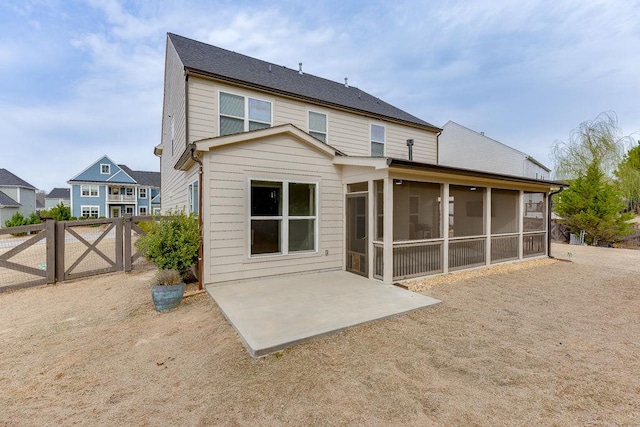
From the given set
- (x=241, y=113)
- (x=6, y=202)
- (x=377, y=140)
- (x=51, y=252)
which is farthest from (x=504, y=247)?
(x=6, y=202)

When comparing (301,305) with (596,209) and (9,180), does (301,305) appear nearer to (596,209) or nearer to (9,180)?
(596,209)

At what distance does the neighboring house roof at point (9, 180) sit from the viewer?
29.1m

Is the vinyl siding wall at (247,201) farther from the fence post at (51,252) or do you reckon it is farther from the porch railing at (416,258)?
the fence post at (51,252)

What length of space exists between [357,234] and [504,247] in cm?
508

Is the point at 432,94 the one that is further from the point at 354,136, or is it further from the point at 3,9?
the point at 3,9

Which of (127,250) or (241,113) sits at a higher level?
(241,113)

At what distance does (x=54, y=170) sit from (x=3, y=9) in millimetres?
44541

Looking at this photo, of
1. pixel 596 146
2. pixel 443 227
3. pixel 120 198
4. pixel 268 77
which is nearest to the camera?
pixel 443 227

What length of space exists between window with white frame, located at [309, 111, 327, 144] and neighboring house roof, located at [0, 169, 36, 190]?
37974 millimetres

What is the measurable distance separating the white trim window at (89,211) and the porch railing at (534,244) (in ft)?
124

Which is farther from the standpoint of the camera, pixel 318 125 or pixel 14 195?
pixel 14 195

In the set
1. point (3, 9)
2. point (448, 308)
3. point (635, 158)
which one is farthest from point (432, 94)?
point (635, 158)

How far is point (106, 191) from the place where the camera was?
103ft

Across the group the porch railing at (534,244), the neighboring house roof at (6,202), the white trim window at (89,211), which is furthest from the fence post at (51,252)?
the white trim window at (89,211)
